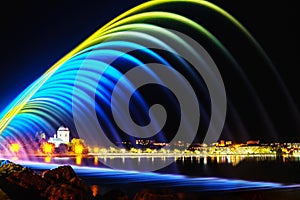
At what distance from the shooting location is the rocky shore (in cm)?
1354

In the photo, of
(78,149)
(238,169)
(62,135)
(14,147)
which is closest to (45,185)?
(238,169)

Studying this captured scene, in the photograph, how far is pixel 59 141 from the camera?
398 feet

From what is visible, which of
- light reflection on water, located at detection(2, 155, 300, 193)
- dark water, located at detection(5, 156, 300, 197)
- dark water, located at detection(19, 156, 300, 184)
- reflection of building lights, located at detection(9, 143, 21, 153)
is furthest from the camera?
reflection of building lights, located at detection(9, 143, 21, 153)

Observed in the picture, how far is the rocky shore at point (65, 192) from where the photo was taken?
44.4 ft

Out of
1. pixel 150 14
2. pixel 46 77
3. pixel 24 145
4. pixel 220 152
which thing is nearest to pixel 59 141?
pixel 24 145

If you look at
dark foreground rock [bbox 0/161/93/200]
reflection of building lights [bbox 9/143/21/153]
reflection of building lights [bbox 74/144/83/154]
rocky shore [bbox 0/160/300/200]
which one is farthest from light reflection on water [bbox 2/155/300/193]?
reflection of building lights [bbox 74/144/83/154]

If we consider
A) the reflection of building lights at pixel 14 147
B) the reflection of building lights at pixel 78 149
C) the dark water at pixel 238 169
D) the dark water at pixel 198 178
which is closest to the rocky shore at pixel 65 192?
the dark water at pixel 198 178

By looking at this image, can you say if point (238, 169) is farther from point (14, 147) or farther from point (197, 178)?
point (14, 147)

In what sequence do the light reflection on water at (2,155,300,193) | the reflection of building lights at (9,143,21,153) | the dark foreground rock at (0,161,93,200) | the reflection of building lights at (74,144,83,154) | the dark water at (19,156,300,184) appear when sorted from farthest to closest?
the reflection of building lights at (74,144,83,154), the reflection of building lights at (9,143,21,153), the dark water at (19,156,300,184), the light reflection on water at (2,155,300,193), the dark foreground rock at (0,161,93,200)

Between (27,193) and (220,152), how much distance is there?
4956 inches

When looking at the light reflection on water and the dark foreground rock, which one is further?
the light reflection on water

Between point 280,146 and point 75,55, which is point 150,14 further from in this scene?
point 280,146

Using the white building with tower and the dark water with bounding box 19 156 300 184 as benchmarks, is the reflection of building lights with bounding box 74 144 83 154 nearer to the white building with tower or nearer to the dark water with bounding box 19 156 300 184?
the white building with tower

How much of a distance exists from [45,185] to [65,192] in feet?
8.89
